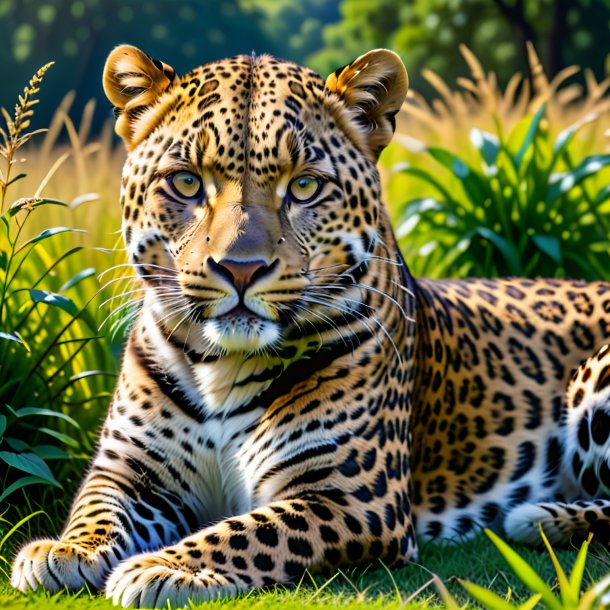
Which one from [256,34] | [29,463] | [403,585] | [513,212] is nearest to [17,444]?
[29,463]

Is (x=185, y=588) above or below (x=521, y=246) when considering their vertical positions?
below

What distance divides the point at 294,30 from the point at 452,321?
51.4 m

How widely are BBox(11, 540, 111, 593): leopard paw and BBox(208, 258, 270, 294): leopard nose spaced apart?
134 cm

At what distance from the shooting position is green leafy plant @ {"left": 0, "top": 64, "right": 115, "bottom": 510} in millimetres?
6008

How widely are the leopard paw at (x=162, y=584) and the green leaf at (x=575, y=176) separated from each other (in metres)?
5.34

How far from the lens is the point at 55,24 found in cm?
4516

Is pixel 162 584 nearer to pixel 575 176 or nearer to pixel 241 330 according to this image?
pixel 241 330

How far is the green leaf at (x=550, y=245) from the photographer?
8.59 meters

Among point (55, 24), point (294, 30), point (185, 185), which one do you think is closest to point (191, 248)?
point (185, 185)

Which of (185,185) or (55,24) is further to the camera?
(55,24)

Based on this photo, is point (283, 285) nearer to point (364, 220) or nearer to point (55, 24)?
point (364, 220)

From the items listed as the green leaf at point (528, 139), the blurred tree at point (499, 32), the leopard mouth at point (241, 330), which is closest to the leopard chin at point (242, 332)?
the leopard mouth at point (241, 330)

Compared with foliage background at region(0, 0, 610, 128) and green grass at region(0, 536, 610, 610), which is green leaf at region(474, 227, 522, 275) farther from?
foliage background at region(0, 0, 610, 128)

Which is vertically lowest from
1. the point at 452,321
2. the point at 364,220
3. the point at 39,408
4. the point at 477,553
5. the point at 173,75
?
the point at 477,553
